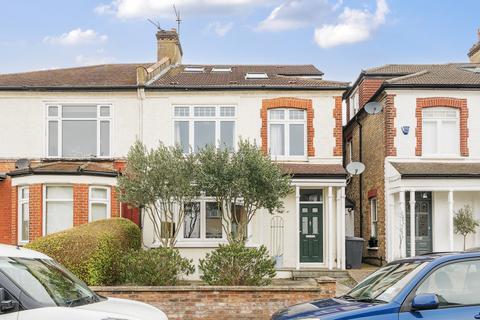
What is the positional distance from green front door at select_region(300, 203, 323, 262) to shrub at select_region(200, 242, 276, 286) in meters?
7.19

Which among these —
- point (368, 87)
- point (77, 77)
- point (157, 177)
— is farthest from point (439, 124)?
point (77, 77)

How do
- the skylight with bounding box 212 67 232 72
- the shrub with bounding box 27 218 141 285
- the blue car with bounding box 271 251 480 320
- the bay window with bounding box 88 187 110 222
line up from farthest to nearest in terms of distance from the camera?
the skylight with bounding box 212 67 232 72, the bay window with bounding box 88 187 110 222, the shrub with bounding box 27 218 141 285, the blue car with bounding box 271 251 480 320

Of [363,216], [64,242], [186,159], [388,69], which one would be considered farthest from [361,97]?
[64,242]

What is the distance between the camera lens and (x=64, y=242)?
41.2 feet

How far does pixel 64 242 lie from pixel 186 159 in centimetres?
488

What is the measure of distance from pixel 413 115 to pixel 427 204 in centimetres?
298

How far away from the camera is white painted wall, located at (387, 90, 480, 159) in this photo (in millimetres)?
20062

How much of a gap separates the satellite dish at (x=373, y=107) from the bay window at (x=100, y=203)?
28.9ft

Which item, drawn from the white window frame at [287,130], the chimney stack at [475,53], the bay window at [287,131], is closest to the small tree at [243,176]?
the white window frame at [287,130]

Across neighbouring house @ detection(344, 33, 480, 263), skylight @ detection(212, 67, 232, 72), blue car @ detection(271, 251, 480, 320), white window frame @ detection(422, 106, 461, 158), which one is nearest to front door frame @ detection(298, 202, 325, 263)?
neighbouring house @ detection(344, 33, 480, 263)

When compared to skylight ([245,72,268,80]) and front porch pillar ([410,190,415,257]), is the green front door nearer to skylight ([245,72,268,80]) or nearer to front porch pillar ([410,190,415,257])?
front porch pillar ([410,190,415,257])

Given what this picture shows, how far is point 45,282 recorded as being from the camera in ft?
23.6

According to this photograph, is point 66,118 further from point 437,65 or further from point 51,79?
point 437,65

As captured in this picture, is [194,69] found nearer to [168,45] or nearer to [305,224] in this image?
[168,45]
